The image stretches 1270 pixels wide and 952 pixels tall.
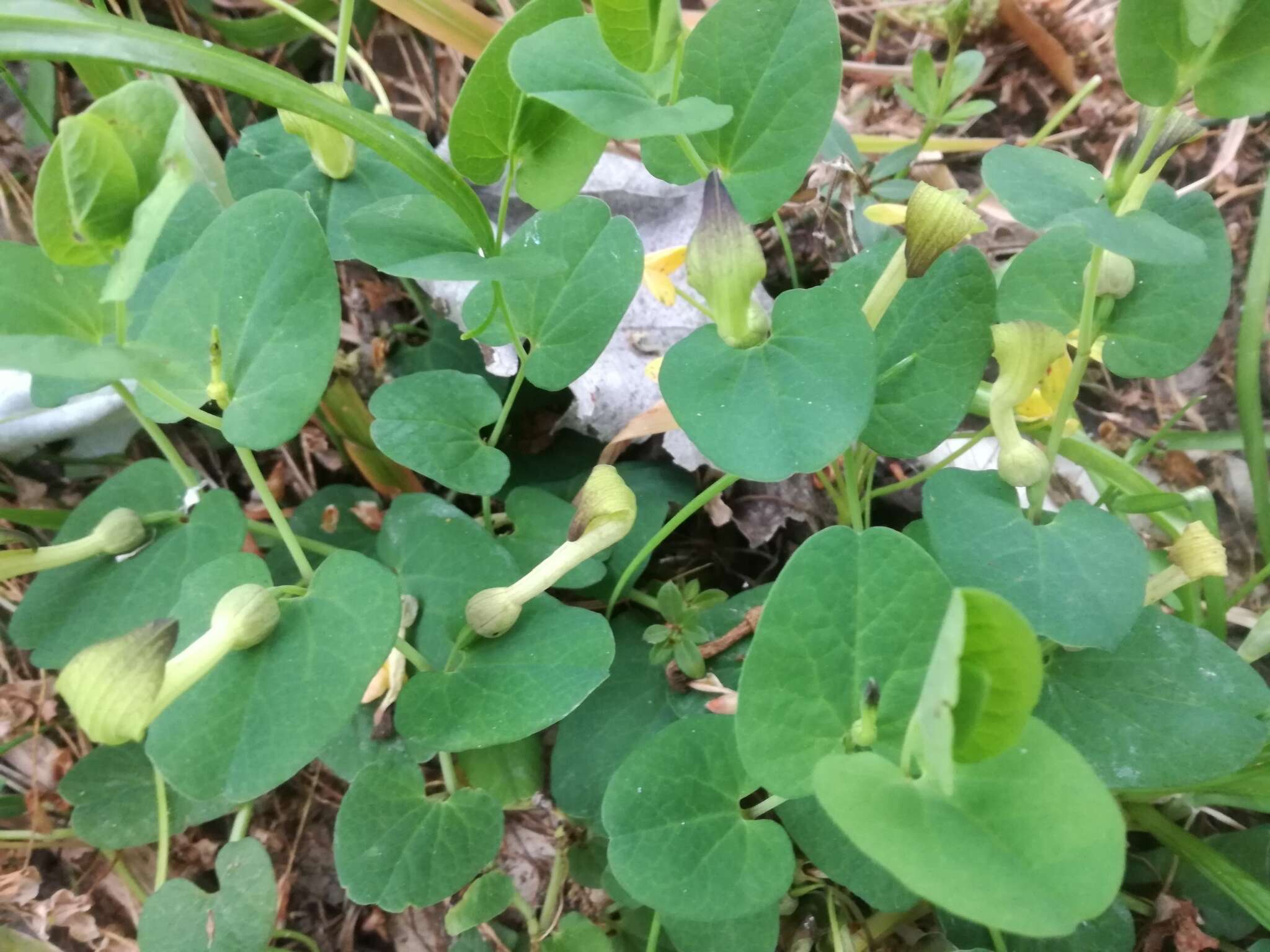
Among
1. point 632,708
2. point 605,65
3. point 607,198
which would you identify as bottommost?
point 632,708

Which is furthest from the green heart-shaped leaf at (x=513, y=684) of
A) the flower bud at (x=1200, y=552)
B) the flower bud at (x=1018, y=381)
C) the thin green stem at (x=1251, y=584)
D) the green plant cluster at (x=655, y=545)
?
the thin green stem at (x=1251, y=584)

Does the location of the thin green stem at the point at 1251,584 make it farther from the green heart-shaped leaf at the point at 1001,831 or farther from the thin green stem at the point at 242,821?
the thin green stem at the point at 242,821

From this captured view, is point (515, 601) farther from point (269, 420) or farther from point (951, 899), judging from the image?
point (951, 899)

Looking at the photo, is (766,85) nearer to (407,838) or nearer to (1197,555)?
(1197,555)

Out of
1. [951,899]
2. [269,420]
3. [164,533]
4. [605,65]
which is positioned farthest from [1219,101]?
[164,533]

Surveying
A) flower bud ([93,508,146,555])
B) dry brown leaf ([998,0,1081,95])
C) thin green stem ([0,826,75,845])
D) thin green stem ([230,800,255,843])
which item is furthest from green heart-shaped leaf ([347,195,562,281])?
dry brown leaf ([998,0,1081,95])

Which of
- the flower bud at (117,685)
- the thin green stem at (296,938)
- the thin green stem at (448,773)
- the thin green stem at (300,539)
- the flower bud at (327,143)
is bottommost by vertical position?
the thin green stem at (296,938)

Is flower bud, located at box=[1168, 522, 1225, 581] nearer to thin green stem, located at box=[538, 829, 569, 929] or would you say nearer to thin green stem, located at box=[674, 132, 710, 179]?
thin green stem, located at box=[674, 132, 710, 179]
